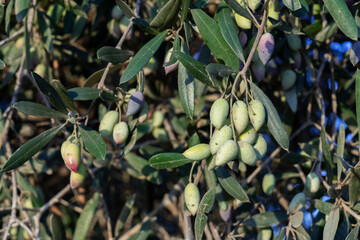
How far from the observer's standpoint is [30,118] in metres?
1.66

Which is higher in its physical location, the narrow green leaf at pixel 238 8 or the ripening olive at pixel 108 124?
the narrow green leaf at pixel 238 8

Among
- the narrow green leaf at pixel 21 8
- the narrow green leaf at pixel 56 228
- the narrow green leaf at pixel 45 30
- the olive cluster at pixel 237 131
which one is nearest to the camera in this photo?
the olive cluster at pixel 237 131

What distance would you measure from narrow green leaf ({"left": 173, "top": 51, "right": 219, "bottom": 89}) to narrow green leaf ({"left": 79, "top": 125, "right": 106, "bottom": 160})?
23cm

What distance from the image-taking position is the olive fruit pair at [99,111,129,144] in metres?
0.91

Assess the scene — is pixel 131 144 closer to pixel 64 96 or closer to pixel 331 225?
pixel 64 96

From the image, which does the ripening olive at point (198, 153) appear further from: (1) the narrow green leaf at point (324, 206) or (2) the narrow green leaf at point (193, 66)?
(1) the narrow green leaf at point (324, 206)

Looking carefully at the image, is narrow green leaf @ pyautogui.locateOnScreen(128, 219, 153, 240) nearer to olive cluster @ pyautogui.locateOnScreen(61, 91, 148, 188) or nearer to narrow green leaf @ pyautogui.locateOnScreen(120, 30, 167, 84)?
olive cluster @ pyautogui.locateOnScreen(61, 91, 148, 188)

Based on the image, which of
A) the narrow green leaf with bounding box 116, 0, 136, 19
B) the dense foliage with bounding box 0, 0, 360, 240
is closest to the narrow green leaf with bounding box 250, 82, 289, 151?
the dense foliage with bounding box 0, 0, 360, 240

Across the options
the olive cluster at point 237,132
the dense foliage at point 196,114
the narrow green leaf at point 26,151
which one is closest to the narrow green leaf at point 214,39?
the dense foliage at point 196,114

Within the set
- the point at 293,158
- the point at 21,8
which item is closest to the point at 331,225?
the point at 293,158

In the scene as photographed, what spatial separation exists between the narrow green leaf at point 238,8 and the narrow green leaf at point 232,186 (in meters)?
0.31

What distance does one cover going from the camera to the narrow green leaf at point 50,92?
893mm

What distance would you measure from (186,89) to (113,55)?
184 mm

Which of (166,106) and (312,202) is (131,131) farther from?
(166,106)
